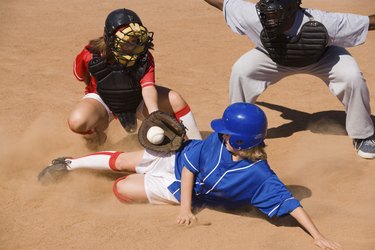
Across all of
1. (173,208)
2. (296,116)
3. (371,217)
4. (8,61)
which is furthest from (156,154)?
(8,61)

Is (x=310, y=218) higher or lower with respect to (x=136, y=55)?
lower

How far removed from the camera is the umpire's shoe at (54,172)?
5122 mm

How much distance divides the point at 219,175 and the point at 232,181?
0.10 metres

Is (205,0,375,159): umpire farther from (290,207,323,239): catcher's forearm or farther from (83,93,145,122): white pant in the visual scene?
(290,207,323,239): catcher's forearm

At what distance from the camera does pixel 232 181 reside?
4496 mm

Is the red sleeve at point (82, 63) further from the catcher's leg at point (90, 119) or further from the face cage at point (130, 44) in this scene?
the face cage at point (130, 44)

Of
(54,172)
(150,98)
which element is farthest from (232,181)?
(54,172)

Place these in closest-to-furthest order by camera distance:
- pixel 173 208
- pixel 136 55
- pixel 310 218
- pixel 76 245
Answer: pixel 76 245 < pixel 310 218 < pixel 173 208 < pixel 136 55

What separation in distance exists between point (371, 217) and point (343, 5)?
7.13 metres

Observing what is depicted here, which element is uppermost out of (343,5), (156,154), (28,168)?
(156,154)

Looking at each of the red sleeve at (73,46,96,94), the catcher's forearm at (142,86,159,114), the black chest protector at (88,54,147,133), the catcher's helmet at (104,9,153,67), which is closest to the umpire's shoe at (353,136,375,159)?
the catcher's forearm at (142,86,159,114)

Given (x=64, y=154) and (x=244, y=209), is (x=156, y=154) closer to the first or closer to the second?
(x=244, y=209)

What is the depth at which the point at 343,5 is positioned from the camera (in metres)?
11.1

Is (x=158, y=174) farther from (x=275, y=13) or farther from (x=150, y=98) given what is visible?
(x=275, y=13)
